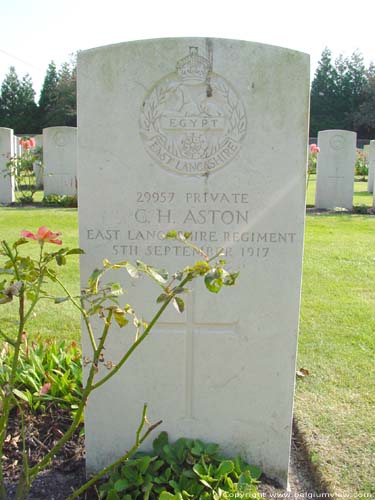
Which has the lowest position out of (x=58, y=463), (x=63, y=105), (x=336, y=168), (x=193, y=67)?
(x=58, y=463)

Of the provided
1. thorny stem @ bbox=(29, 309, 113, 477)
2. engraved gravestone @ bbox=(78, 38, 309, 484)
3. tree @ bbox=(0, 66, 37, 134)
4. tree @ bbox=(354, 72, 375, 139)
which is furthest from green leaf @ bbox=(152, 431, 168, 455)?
tree @ bbox=(354, 72, 375, 139)

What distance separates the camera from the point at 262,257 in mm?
2238

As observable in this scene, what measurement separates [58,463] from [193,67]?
1.92 metres

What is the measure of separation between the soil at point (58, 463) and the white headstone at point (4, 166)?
10.4 m

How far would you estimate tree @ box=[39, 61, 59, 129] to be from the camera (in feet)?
141

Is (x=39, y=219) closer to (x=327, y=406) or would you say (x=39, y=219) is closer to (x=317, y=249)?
(x=317, y=249)

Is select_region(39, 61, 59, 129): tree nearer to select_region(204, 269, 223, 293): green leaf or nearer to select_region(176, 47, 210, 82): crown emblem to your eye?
select_region(176, 47, 210, 82): crown emblem

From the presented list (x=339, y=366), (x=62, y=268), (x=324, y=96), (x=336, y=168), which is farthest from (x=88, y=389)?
(x=324, y=96)

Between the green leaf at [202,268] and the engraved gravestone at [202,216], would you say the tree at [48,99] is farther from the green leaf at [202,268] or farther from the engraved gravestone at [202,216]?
the green leaf at [202,268]

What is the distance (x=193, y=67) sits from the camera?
2.10 meters

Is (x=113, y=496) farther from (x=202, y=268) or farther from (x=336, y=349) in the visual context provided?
(x=336, y=349)

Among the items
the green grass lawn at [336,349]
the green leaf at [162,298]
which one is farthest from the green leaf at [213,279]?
the green grass lawn at [336,349]

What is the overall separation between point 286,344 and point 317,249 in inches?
200

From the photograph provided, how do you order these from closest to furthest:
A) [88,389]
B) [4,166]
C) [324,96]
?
[88,389] → [4,166] → [324,96]
